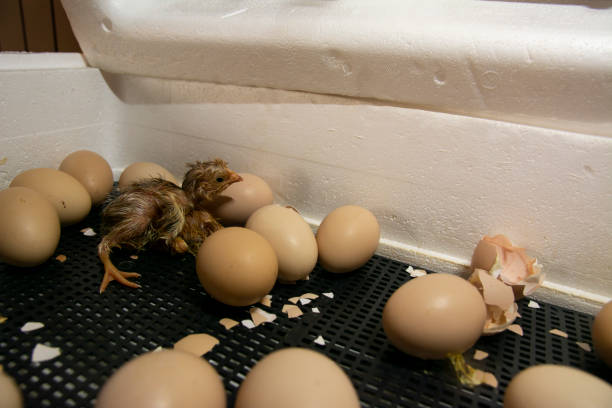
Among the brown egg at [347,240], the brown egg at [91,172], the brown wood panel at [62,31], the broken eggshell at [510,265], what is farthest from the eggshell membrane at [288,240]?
the brown wood panel at [62,31]

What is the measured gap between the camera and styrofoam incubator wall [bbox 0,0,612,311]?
99 centimetres

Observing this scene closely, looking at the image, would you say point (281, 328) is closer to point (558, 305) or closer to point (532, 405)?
point (532, 405)

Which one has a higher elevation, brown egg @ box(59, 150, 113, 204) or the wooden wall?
the wooden wall

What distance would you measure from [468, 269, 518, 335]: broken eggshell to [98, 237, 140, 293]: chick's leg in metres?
0.77

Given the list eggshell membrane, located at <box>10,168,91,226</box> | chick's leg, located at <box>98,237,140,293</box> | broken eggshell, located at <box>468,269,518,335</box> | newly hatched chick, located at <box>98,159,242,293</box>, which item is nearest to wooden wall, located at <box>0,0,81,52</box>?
eggshell membrane, located at <box>10,168,91,226</box>

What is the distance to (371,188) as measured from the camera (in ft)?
4.00

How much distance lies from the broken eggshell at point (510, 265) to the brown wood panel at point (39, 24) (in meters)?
2.28

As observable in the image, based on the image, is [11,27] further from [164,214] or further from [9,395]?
[9,395]

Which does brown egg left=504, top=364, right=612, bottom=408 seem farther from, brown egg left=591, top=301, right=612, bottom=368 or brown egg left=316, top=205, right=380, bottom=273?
brown egg left=316, top=205, right=380, bottom=273

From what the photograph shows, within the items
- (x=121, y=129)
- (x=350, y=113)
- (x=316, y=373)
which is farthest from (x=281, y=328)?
(x=121, y=129)

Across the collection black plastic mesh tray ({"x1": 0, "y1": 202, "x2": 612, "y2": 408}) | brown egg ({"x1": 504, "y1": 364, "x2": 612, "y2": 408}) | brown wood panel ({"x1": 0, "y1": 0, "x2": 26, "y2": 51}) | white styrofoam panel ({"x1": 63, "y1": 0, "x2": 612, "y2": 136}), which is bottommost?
black plastic mesh tray ({"x1": 0, "y1": 202, "x2": 612, "y2": 408})

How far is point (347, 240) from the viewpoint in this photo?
42.5 inches

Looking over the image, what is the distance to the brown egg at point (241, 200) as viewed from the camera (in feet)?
4.05

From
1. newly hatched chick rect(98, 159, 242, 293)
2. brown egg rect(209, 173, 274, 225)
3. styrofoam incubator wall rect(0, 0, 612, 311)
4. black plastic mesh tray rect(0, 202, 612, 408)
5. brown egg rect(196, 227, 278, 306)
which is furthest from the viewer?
brown egg rect(209, 173, 274, 225)
